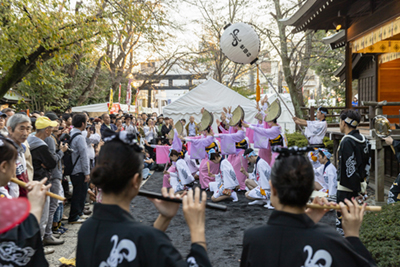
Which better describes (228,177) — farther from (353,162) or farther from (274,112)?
(353,162)

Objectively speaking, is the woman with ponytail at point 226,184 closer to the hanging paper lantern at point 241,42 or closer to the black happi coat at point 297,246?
the hanging paper lantern at point 241,42

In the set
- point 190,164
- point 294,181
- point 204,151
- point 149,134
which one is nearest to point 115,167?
point 294,181

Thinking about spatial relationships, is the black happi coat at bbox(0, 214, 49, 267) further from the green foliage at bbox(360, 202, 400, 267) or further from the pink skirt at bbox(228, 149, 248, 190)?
the pink skirt at bbox(228, 149, 248, 190)

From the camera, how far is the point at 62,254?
4188mm

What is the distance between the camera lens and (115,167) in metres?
1.42

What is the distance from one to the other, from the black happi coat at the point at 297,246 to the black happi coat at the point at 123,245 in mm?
265

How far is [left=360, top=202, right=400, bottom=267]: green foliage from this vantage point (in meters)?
2.83

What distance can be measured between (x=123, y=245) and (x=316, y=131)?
24.1 feet

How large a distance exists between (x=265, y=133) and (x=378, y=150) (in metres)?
2.17

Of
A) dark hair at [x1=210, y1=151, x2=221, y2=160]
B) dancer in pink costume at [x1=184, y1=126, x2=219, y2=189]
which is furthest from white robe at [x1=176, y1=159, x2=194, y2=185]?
dancer in pink costume at [x1=184, y1=126, x2=219, y2=189]

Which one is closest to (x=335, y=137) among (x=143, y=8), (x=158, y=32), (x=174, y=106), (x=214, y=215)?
(x=214, y=215)

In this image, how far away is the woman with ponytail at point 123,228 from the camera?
131 cm

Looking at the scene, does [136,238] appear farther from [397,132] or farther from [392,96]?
[392,96]

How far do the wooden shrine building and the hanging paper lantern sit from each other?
73.4 inches
